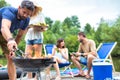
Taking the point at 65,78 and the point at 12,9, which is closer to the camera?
the point at 12,9

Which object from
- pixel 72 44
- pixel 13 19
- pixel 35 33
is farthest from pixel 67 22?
pixel 13 19

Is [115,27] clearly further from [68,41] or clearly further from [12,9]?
[12,9]

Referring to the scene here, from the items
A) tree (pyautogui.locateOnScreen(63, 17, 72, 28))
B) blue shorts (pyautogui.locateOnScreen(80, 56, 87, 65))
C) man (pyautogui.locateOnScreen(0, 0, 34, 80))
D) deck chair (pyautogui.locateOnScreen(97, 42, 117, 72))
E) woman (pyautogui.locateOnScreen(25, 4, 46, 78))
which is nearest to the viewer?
man (pyautogui.locateOnScreen(0, 0, 34, 80))

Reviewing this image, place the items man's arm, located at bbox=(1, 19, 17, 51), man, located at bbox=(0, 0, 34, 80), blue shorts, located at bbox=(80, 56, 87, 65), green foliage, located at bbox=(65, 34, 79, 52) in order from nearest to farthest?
man's arm, located at bbox=(1, 19, 17, 51) < man, located at bbox=(0, 0, 34, 80) < blue shorts, located at bbox=(80, 56, 87, 65) < green foliage, located at bbox=(65, 34, 79, 52)

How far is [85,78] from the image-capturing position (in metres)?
6.69

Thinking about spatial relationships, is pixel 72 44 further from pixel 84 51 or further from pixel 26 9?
pixel 26 9

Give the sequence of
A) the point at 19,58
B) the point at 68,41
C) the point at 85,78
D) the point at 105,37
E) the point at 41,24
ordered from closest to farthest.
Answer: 1. the point at 19,58
2. the point at 41,24
3. the point at 85,78
4. the point at 68,41
5. the point at 105,37

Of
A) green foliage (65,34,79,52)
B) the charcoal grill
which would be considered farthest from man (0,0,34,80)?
green foliage (65,34,79,52)

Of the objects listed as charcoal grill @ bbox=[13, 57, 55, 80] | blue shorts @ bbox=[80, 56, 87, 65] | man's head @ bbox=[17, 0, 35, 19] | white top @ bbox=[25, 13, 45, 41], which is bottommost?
blue shorts @ bbox=[80, 56, 87, 65]

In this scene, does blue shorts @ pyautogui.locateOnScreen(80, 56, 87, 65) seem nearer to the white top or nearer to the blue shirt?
the white top

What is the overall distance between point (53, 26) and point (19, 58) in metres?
26.4

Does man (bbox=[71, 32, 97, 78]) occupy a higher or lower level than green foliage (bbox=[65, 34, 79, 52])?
higher

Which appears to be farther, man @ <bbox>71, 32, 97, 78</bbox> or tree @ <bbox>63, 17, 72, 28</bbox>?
tree @ <bbox>63, 17, 72, 28</bbox>

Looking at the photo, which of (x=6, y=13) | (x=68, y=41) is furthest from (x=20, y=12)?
(x=68, y=41)
